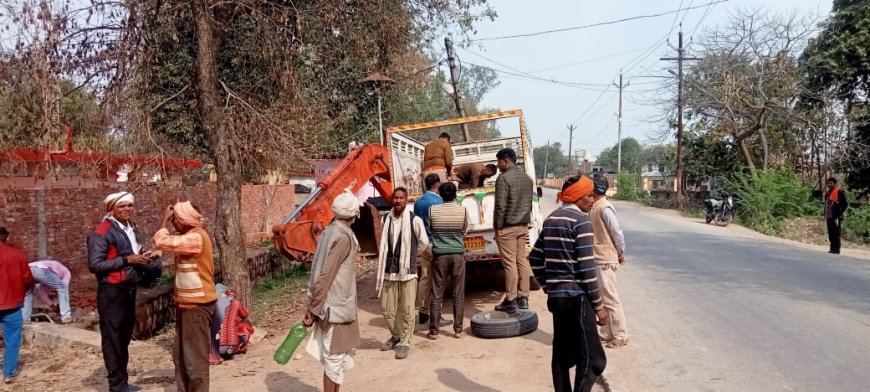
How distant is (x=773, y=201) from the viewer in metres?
21.5

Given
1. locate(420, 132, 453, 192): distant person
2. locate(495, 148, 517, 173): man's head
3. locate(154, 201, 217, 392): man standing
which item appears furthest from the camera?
locate(420, 132, 453, 192): distant person

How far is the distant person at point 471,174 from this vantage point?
9.80 meters

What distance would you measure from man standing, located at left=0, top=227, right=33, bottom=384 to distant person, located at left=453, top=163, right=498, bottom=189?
241 inches

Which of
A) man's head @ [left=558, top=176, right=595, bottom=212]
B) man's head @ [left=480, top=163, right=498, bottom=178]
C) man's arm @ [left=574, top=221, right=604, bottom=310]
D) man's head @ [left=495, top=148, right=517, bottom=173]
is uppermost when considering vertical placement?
man's head @ [left=495, top=148, right=517, bottom=173]

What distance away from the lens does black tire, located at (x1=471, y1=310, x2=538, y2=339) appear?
22.3 ft

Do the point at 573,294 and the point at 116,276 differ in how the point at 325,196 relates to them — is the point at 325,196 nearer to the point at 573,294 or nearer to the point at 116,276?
the point at 116,276

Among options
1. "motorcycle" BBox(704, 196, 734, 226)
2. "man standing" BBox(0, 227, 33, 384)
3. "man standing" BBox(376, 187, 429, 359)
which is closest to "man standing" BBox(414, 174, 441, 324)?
"man standing" BBox(376, 187, 429, 359)

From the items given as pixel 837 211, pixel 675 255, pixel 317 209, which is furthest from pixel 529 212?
pixel 837 211

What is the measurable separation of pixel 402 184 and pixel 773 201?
17.0 meters

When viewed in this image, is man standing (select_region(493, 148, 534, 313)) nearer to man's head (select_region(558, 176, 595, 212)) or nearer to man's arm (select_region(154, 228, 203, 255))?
man's head (select_region(558, 176, 595, 212))

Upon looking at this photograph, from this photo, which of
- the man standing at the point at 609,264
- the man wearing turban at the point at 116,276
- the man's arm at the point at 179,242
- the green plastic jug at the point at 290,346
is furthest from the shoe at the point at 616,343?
the man wearing turban at the point at 116,276

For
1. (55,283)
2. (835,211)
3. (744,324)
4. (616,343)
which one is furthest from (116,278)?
(835,211)

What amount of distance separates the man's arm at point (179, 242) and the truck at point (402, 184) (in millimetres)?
2990

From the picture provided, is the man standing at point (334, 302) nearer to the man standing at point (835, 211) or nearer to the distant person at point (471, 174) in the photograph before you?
the distant person at point (471, 174)
